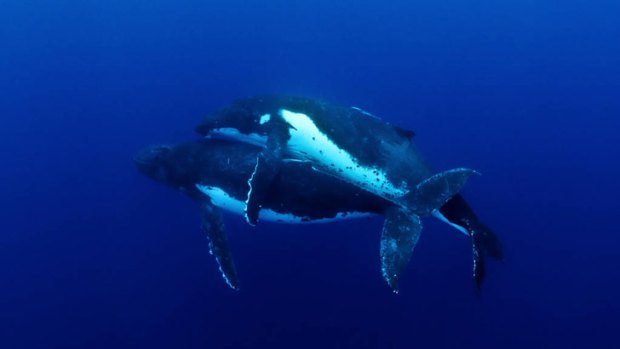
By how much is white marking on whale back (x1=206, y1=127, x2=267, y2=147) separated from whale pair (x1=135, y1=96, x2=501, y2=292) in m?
0.02

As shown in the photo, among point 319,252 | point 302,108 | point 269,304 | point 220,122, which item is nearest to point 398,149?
point 302,108

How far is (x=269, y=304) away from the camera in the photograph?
10.6 m

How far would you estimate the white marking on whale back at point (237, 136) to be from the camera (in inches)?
341

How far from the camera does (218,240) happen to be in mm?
8320

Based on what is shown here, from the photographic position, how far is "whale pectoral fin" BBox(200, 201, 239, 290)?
793 centimetres

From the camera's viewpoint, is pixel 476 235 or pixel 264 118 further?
pixel 264 118

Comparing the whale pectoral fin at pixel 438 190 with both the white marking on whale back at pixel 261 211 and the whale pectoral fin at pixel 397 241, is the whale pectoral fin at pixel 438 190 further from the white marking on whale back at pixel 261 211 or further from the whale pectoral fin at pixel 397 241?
the white marking on whale back at pixel 261 211

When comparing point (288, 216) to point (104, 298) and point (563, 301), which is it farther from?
point (563, 301)

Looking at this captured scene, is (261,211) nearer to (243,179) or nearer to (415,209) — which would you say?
(243,179)

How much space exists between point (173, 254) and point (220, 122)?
5049mm

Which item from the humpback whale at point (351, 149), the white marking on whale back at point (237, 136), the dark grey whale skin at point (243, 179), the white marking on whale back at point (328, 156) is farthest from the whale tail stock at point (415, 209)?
the white marking on whale back at point (237, 136)

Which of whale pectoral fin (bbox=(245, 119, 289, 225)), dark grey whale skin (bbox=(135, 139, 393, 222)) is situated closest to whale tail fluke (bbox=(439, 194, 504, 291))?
dark grey whale skin (bbox=(135, 139, 393, 222))

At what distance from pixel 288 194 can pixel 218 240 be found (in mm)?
1933

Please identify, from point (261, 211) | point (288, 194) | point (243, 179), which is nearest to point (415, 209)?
point (288, 194)
